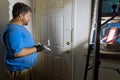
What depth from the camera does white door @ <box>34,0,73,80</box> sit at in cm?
270

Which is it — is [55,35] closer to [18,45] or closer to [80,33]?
[80,33]

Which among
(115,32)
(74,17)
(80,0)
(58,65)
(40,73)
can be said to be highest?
(80,0)

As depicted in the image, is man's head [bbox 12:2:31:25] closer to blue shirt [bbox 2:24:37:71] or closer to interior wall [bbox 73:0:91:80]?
→ blue shirt [bbox 2:24:37:71]

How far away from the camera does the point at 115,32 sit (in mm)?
2184

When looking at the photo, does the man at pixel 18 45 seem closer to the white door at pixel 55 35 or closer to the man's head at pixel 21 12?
the man's head at pixel 21 12

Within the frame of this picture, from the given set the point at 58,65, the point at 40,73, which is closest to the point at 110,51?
the point at 58,65

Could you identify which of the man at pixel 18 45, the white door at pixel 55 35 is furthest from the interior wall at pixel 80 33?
the man at pixel 18 45

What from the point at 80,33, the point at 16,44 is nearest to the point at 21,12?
the point at 16,44

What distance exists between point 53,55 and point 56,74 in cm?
34

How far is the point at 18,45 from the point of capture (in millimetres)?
1667

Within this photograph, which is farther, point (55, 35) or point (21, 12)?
point (55, 35)

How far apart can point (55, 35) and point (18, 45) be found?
122 cm

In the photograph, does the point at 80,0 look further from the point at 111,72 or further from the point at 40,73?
the point at 40,73

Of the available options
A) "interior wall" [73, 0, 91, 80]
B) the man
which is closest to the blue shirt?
the man
